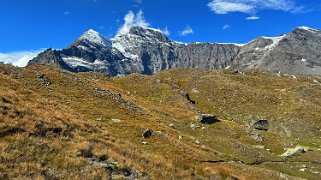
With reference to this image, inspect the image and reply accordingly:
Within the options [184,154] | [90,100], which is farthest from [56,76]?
[184,154]

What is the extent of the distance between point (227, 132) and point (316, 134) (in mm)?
21713

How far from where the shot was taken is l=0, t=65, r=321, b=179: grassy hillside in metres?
23.7

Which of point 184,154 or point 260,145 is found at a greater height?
point 184,154

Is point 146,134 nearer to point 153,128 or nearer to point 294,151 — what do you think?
point 153,128

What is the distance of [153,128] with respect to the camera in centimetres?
4878

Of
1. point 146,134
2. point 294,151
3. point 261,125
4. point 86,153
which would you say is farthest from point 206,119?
point 86,153

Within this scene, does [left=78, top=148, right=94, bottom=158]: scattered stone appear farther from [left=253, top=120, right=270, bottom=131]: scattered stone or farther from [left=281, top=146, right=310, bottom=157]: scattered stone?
[left=253, top=120, right=270, bottom=131]: scattered stone

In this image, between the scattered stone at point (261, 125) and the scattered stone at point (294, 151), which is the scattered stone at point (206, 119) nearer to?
the scattered stone at point (261, 125)

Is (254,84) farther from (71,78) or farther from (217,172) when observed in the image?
(217,172)

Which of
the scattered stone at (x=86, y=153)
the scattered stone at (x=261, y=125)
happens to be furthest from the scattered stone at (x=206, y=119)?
the scattered stone at (x=86, y=153)

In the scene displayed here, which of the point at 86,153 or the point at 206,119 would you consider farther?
the point at 206,119

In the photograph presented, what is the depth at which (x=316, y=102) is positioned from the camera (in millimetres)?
103000

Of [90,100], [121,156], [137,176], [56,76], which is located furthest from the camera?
[56,76]

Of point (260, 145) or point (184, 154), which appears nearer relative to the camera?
point (184, 154)
